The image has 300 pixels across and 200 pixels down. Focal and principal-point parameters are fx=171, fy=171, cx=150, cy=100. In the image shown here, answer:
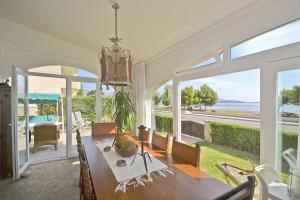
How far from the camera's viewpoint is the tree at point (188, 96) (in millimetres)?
2973

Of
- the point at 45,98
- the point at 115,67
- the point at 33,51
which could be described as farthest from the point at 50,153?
the point at 115,67

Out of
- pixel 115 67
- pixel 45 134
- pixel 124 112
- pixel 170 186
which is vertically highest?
pixel 115 67

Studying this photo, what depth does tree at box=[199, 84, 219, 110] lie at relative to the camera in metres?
2.59

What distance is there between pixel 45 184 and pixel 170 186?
103 inches

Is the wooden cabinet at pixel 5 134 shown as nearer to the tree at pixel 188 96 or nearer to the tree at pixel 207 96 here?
the tree at pixel 188 96

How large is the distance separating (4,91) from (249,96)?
3908 mm

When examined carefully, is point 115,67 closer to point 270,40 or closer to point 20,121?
point 270,40

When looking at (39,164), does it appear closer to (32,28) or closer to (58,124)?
(58,124)

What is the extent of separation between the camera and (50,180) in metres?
3.01

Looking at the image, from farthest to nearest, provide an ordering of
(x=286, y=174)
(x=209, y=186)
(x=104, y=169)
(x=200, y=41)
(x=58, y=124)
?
(x=58, y=124) → (x=200, y=41) → (x=286, y=174) → (x=104, y=169) → (x=209, y=186)

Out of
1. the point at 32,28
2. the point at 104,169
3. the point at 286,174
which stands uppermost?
the point at 32,28

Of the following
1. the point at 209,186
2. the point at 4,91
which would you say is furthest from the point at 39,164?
the point at 209,186

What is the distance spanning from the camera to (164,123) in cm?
384

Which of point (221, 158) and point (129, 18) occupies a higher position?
point (129, 18)
